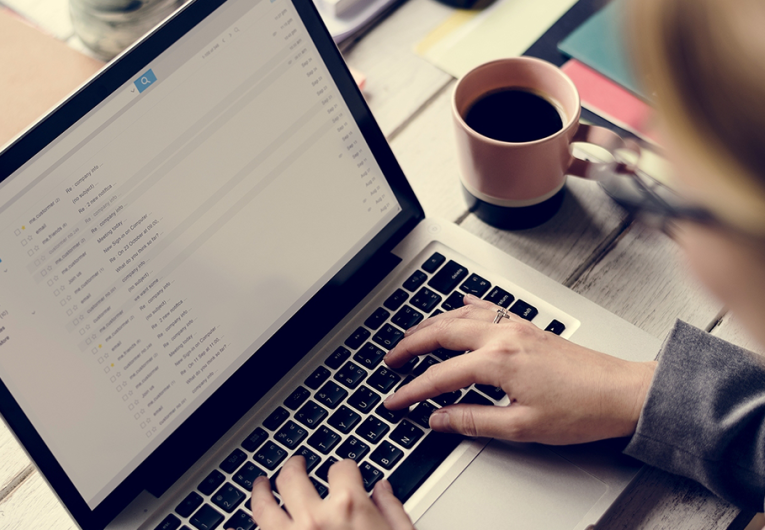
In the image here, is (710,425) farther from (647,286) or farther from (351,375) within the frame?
(351,375)

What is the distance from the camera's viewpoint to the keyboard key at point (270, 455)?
1.80 ft

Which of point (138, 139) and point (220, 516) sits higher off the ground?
point (138, 139)

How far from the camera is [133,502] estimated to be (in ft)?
1.74

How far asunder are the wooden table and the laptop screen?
0.16m

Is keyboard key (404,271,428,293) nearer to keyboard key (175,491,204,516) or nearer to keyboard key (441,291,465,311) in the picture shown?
keyboard key (441,291,465,311)

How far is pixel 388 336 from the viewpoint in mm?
609

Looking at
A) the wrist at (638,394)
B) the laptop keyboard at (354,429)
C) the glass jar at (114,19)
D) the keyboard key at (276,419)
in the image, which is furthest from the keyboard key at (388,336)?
the glass jar at (114,19)

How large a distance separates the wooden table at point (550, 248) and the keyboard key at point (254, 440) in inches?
6.9

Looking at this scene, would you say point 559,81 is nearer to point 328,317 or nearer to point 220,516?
point 328,317

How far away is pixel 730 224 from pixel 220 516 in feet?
1.41

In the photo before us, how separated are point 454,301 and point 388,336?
0.24ft

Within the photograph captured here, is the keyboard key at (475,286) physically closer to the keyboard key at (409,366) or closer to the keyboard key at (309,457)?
the keyboard key at (409,366)

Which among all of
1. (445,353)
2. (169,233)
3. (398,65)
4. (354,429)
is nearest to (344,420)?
(354,429)

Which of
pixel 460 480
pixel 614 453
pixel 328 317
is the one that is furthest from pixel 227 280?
pixel 614 453
